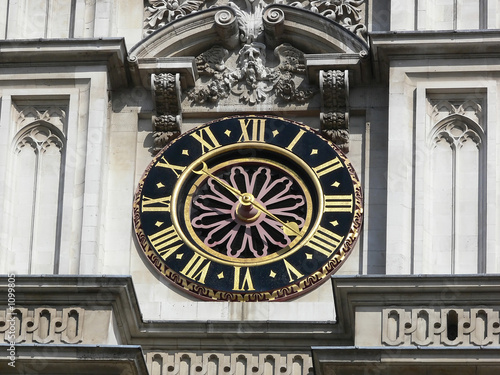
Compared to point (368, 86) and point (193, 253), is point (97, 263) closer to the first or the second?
point (193, 253)

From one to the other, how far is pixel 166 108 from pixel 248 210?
161cm

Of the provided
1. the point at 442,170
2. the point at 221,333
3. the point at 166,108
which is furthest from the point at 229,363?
the point at 166,108

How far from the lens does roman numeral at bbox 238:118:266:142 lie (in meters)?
27.6

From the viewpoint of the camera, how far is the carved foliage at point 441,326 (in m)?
24.5

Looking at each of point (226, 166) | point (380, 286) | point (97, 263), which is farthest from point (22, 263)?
point (380, 286)

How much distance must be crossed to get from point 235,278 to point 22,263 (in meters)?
2.25

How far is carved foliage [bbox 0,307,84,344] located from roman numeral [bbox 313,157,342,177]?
350 cm

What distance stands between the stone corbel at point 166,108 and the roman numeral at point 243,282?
182 cm

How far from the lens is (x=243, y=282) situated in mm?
26641

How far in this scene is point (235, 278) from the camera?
26672 millimetres

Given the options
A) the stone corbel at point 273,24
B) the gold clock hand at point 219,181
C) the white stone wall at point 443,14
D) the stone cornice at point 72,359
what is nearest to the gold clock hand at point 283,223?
the gold clock hand at point 219,181

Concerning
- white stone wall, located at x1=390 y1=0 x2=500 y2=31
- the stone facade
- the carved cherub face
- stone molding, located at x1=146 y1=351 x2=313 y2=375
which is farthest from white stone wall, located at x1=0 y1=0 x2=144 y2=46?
stone molding, located at x1=146 y1=351 x2=313 y2=375

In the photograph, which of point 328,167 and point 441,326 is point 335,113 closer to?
point 328,167

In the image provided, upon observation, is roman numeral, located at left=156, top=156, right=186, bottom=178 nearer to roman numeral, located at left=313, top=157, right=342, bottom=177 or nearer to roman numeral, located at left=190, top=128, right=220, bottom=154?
roman numeral, located at left=190, top=128, right=220, bottom=154
